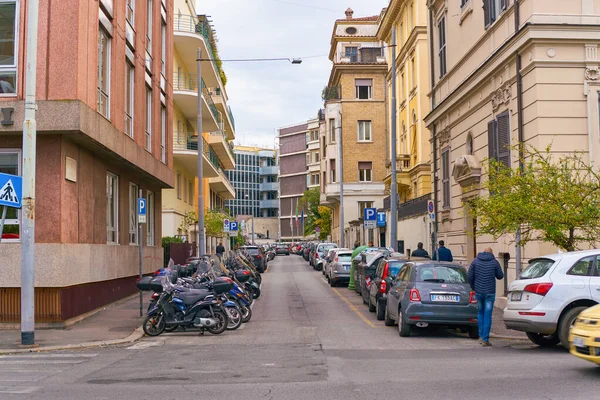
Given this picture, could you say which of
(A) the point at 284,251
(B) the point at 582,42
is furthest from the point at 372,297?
(A) the point at 284,251

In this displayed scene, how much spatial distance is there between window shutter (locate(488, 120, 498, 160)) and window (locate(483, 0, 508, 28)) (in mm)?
2911

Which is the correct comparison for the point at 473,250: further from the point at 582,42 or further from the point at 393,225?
the point at 582,42

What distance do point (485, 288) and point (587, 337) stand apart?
4249 mm

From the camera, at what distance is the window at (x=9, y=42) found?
16.6 m

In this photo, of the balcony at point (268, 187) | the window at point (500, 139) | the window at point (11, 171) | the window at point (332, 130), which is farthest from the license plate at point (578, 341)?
the balcony at point (268, 187)

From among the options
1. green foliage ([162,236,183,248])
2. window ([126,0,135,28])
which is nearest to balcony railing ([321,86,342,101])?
green foliage ([162,236,183,248])

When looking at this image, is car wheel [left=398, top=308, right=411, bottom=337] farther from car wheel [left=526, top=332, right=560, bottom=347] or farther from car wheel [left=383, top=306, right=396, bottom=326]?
car wheel [left=526, top=332, right=560, bottom=347]

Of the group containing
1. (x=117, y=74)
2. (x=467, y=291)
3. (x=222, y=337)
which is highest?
(x=117, y=74)

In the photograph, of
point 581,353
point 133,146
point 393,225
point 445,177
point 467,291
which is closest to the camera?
point 581,353

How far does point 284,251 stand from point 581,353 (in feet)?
242

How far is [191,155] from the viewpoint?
37625 millimetres

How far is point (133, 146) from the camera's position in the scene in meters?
21.4

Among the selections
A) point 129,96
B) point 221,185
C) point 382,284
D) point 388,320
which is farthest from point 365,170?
point 388,320

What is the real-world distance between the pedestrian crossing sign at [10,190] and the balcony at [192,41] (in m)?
23.2
